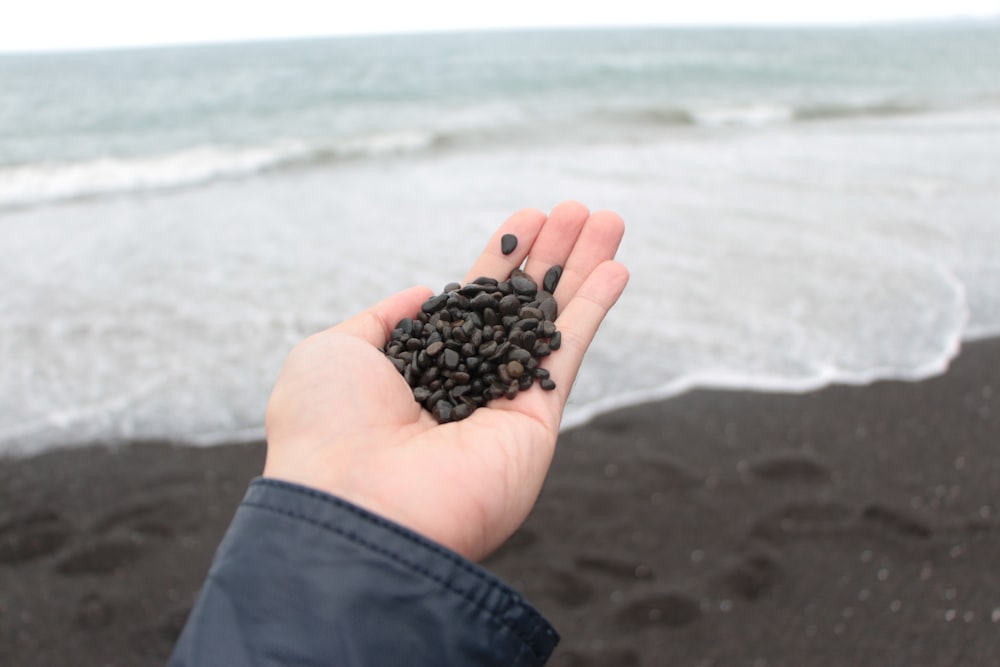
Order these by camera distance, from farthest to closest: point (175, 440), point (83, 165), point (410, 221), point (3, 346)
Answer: point (83, 165) < point (410, 221) < point (3, 346) < point (175, 440)

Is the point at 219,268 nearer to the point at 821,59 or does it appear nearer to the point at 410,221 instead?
the point at 410,221

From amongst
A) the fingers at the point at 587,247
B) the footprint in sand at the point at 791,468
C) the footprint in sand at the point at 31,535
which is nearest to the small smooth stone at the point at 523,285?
the fingers at the point at 587,247

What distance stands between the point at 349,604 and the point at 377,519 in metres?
0.16

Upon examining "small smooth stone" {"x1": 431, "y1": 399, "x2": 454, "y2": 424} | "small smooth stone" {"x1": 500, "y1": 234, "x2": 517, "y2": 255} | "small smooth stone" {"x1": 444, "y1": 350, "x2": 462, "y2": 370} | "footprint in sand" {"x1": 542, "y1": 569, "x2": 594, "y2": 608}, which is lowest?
"footprint in sand" {"x1": 542, "y1": 569, "x2": 594, "y2": 608}

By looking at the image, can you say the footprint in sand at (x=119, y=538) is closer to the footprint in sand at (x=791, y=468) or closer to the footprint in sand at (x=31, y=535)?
the footprint in sand at (x=31, y=535)

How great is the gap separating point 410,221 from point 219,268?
6.76 feet

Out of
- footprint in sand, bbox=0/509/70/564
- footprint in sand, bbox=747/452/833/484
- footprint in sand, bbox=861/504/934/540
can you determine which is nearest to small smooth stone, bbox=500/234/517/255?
footprint in sand, bbox=747/452/833/484

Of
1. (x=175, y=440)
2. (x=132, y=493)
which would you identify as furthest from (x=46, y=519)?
(x=175, y=440)

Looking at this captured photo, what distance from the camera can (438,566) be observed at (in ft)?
4.44

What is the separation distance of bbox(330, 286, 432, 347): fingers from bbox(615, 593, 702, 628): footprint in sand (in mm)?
1419

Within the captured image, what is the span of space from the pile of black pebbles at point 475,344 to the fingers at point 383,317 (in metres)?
0.04

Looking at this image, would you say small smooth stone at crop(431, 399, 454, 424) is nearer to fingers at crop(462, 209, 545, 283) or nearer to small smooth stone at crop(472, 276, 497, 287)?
small smooth stone at crop(472, 276, 497, 287)

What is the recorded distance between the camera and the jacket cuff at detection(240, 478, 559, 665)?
1.35 meters

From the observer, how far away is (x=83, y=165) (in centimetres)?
1125
